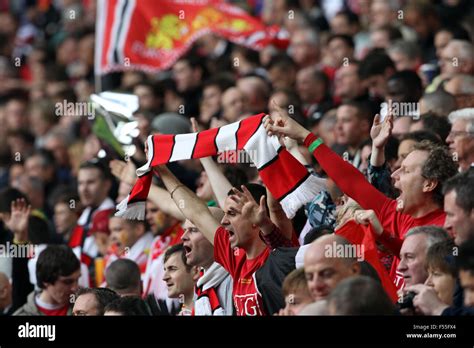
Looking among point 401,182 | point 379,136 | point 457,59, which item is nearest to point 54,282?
point 379,136

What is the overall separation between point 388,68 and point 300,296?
5.18m

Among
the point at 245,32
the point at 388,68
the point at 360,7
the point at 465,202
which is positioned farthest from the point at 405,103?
the point at 360,7

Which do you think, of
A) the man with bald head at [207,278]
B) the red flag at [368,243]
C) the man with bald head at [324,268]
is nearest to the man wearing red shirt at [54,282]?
the man with bald head at [207,278]

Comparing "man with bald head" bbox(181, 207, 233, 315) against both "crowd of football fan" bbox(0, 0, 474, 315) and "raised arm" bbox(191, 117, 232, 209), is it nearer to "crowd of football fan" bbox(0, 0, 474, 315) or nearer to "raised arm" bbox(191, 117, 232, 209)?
"crowd of football fan" bbox(0, 0, 474, 315)

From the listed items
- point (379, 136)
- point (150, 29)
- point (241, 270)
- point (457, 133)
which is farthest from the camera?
point (150, 29)

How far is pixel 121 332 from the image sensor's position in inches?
318

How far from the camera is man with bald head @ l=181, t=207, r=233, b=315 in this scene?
9031 millimetres

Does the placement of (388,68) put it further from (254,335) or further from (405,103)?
(254,335)

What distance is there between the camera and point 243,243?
28.4ft

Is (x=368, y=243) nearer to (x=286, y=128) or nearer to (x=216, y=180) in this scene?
(x=286, y=128)

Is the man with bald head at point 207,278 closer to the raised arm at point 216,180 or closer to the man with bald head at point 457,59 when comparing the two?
the raised arm at point 216,180

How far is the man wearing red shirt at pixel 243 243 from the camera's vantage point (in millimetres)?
8523

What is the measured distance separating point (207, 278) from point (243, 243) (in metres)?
0.63

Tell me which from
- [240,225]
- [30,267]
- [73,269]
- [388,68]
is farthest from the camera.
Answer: [388,68]
